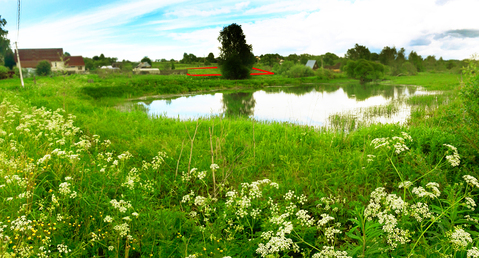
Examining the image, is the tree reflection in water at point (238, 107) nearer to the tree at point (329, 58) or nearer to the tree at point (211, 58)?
the tree at point (211, 58)

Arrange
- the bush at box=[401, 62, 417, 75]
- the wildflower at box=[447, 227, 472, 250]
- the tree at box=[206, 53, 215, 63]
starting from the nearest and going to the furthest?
1. the wildflower at box=[447, 227, 472, 250]
2. the bush at box=[401, 62, 417, 75]
3. the tree at box=[206, 53, 215, 63]

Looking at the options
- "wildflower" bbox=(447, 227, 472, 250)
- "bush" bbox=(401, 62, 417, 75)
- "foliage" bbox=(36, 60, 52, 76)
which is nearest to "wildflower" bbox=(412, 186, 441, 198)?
"wildflower" bbox=(447, 227, 472, 250)

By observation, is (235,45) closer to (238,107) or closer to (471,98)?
(238,107)

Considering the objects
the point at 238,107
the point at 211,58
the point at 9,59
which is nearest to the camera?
the point at 238,107

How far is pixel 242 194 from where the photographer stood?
3193 millimetres

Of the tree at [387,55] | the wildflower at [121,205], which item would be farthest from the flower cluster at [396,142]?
the tree at [387,55]

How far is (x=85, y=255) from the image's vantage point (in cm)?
287

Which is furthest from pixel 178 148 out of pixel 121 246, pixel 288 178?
pixel 121 246

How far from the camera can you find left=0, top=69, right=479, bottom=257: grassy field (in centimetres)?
257

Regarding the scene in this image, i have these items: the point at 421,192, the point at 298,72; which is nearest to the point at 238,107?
the point at 421,192

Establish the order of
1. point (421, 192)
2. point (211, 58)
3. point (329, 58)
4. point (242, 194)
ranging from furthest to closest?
point (329, 58)
point (211, 58)
point (242, 194)
point (421, 192)

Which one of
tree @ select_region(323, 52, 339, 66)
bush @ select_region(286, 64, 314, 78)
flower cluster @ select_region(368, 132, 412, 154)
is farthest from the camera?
tree @ select_region(323, 52, 339, 66)

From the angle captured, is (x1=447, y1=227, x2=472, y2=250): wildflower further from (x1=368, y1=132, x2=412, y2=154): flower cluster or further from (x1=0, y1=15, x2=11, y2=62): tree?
(x1=0, y1=15, x2=11, y2=62): tree

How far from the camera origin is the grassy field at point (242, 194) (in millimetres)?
2568
